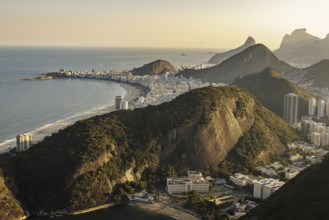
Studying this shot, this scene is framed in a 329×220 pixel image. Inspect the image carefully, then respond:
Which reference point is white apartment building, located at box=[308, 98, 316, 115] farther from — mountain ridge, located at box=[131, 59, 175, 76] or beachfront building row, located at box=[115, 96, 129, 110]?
mountain ridge, located at box=[131, 59, 175, 76]

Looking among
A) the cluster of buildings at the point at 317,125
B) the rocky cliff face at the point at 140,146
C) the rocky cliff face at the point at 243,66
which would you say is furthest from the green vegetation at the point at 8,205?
the rocky cliff face at the point at 243,66

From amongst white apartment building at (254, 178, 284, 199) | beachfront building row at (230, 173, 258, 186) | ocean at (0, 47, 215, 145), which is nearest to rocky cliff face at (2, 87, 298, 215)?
beachfront building row at (230, 173, 258, 186)

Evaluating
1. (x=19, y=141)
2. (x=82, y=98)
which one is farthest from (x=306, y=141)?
(x=82, y=98)

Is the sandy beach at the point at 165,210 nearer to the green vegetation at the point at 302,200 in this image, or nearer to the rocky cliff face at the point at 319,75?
the green vegetation at the point at 302,200

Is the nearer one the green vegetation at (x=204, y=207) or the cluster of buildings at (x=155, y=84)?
the green vegetation at (x=204, y=207)

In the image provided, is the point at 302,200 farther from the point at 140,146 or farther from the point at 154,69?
the point at 154,69

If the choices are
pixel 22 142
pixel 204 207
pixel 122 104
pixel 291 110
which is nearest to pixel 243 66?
pixel 291 110
